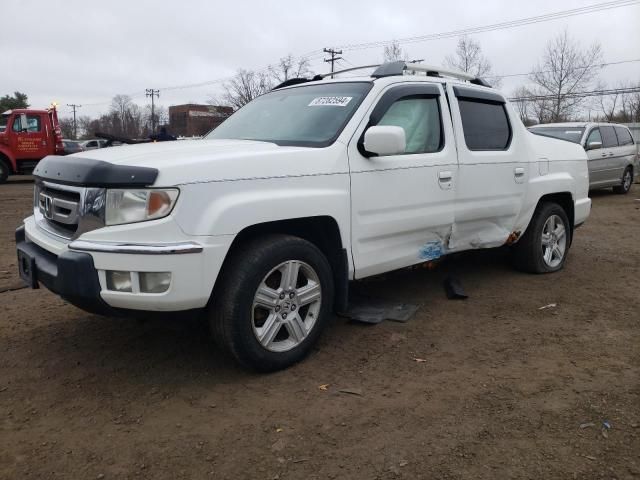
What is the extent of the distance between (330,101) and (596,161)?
11.1 metres

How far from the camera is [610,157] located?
1339 centimetres

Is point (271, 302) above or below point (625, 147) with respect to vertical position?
below

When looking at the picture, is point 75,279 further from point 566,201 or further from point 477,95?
point 566,201

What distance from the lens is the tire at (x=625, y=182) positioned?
14.1 meters

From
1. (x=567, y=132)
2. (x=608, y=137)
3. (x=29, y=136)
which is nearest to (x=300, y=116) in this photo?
(x=567, y=132)

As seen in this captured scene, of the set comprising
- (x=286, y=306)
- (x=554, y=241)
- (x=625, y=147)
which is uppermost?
(x=625, y=147)

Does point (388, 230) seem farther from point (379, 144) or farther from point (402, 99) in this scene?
point (402, 99)

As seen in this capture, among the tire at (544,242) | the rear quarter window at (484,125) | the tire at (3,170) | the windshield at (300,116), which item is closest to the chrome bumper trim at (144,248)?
the windshield at (300,116)

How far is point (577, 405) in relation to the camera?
2.90 meters

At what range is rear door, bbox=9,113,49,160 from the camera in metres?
16.9

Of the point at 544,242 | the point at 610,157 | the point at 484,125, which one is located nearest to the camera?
the point at 484,125

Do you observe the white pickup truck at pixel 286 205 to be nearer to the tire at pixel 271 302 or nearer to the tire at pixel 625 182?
the tire at pixel 271 302

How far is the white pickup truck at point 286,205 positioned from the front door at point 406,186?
0.01m

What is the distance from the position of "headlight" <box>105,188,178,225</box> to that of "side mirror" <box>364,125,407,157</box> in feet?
4.24
